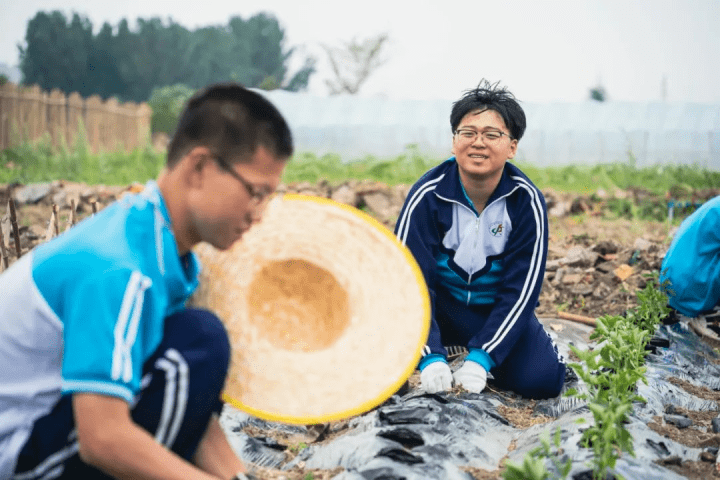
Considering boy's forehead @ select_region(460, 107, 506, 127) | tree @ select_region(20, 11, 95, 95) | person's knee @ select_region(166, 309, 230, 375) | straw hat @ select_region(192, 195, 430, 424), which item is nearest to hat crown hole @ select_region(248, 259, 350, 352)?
straw hat @ select_region(192, 195, 430, 424)

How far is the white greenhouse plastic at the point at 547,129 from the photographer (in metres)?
14.2

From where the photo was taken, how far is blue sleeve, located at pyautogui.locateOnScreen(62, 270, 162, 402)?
130 cm

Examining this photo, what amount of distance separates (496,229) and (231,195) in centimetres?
193

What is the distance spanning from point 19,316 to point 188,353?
369 millimetres

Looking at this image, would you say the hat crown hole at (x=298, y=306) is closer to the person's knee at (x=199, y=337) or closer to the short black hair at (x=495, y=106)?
the person's knee at (x=199, y=337)

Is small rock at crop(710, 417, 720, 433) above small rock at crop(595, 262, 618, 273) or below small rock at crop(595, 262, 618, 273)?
below

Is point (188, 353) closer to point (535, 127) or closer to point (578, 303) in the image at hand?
point (578, 303)

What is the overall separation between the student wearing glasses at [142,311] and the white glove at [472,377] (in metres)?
1.56

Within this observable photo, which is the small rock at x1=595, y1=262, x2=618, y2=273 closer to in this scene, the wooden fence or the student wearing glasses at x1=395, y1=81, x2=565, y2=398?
the student wearing glasses at x1=395, y1=81, x2=565, y2=398

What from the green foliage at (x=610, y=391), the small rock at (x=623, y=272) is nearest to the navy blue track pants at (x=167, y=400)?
the green foliage at (x=610, y=391)

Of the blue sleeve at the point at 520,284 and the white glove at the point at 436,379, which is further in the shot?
the blue sleeve at the point at 520,284

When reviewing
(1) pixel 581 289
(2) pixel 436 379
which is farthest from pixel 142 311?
(1) pixel 581 289

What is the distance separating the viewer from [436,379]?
2.90 m

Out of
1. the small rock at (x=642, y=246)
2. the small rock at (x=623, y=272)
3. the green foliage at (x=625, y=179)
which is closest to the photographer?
the small rock at (x=623, y=272)
